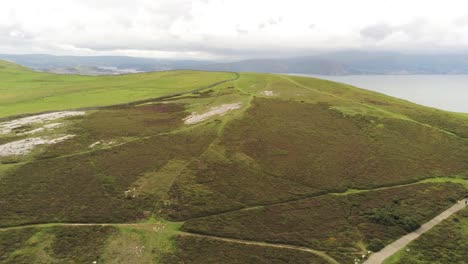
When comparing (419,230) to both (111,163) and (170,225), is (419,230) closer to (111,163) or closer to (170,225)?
(170,225)

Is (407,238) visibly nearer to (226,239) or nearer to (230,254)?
(230,254)

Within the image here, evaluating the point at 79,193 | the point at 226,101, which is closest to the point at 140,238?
the point at 79,193

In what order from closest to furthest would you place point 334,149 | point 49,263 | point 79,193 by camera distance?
point 49,263, point 79,193, point 334,149

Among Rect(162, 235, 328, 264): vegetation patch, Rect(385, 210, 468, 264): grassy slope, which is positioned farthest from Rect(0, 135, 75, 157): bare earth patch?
Rect(385, 210, 468, 264): grassy slope

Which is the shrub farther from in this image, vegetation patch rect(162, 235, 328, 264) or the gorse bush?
vegetation patch rect(162, 235, 328, 264)

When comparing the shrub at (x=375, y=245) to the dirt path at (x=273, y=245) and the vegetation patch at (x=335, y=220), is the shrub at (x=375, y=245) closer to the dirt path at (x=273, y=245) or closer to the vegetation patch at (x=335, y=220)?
the vegetation patch at (x=335, y=220)

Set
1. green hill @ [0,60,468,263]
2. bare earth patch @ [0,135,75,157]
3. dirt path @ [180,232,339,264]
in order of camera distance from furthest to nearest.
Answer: bare earth patch @ [0,135,75,157] < green hill @ [0,60,468,263] < dirt path @ [180,232,339,264]
